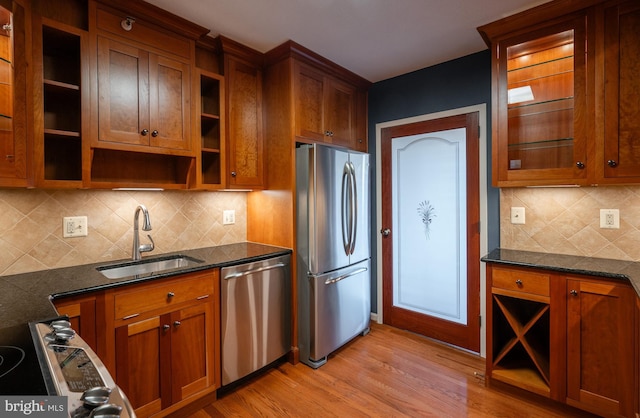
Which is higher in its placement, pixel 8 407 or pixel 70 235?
pixel 70 235

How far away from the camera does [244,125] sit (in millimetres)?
2652

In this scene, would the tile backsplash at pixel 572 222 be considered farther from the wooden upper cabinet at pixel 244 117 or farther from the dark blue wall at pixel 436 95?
the wooden upper cabinet at pixel 244 117

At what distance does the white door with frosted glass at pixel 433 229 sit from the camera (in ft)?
9.17

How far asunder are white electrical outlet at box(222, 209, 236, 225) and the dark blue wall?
4.67ft

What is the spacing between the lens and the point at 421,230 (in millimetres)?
3080

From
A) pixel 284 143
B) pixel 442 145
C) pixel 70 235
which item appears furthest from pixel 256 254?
pixel 442 145

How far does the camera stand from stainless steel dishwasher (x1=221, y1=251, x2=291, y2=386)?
2188mm

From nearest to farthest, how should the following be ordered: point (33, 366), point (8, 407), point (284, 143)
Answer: point (8, 407)
point (33, 366)
point (284, 143)

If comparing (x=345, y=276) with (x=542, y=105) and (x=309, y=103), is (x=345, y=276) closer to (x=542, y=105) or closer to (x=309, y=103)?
(x=309, y=103)

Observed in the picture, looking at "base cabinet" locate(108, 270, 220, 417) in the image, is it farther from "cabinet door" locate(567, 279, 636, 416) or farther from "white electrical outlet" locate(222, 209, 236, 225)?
"cabinet door" locate(567, 279, 636, 416)

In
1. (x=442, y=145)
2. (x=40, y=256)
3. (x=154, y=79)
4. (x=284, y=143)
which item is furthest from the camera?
(x=442, y=145)

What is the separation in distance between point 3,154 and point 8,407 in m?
1.39

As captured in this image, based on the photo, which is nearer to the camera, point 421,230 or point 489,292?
point 489,292

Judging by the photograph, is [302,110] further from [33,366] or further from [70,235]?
[33,366]
